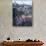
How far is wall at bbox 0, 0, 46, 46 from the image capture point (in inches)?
150

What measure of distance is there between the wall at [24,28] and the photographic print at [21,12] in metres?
0.10

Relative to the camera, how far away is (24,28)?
386 cm

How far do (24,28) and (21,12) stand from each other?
16.3 inches

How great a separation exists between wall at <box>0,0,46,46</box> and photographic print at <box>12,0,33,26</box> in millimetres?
103

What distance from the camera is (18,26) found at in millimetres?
3836

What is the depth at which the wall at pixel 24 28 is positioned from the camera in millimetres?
3801

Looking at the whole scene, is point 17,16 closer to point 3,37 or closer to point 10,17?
point 10,17

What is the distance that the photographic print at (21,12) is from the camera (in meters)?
3.80

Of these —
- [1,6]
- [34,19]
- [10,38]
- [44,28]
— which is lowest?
[10,38]

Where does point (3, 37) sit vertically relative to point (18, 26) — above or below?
below

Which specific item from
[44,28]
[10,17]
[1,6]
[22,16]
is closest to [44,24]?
[44,28]

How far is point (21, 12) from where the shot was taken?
3812 millimetres

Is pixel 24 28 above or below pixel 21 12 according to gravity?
below

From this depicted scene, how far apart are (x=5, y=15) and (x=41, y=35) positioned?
1.05 metres
